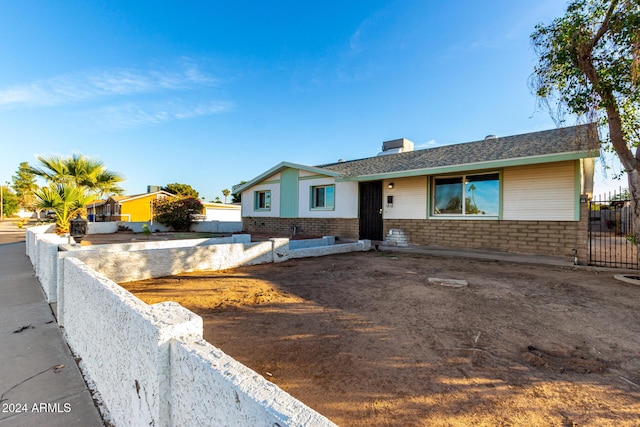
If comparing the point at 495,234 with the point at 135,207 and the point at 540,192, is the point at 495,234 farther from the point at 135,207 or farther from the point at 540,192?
the point at 135,207

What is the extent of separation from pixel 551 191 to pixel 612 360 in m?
6.82

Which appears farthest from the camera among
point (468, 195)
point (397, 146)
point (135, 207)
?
point (135, 207)

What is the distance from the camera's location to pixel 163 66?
14031 mm

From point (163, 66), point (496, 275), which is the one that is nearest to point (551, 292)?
point (496, 275)

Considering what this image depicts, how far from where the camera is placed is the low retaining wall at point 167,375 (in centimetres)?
101

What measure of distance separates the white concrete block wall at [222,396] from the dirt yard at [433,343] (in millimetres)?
901

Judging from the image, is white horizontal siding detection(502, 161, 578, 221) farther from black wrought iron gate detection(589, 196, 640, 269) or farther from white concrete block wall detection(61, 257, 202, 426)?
white concrete block wall detection(61, 257, 202, 426)

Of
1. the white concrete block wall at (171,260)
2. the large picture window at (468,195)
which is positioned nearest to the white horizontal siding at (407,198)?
the large picture window at (468,195)

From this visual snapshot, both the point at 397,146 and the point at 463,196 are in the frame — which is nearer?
the point at 463,196

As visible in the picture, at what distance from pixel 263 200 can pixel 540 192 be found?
514 inches

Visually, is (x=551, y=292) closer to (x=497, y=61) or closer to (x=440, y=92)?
(x=497, y=61)

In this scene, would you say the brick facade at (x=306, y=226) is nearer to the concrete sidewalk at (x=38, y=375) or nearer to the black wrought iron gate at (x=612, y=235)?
the black wrought iron gate at (x=612, y=235)

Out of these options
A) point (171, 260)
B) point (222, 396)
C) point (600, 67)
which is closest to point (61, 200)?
point (171, 260)

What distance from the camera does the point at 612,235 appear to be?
54.7 feet
